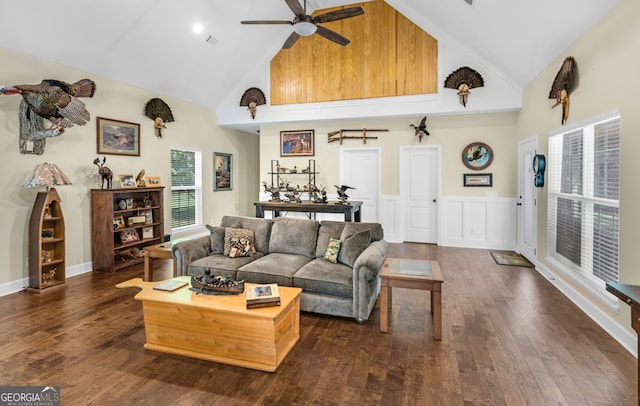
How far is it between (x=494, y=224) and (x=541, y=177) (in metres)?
1.85

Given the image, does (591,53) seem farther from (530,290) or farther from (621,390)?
(621,390)

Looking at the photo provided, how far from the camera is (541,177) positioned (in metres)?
4.61

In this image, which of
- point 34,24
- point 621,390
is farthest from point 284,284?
point 34,24

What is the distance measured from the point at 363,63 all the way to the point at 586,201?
4.58 m

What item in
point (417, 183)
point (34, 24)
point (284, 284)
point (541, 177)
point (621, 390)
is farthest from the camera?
point (417, 183)

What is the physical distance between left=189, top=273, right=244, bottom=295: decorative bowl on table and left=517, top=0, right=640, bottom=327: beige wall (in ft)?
10.3

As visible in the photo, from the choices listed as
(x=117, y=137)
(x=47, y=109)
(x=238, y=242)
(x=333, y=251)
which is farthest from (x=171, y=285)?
(x=117, y=137)

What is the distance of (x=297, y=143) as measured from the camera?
7.39 meters

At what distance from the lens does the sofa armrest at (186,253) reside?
12.1 feet

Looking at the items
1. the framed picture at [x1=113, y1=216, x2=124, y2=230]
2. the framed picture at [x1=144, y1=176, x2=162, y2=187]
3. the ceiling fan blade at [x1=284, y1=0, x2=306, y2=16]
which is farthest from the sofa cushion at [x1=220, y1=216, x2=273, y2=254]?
the ceiling fan blade at [x1=284, y1=0, x2=306, y2=16]

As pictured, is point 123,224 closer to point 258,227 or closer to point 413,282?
point 258,227

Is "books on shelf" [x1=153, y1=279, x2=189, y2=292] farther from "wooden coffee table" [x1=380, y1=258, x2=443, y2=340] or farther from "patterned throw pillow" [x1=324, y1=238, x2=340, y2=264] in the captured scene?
"wooden coffee table" [x1=380, y1=258, x2=443, y2=340]

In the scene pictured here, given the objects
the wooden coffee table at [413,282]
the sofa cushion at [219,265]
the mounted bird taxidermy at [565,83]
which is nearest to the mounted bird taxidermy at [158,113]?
the sofa cushion at [219,265]

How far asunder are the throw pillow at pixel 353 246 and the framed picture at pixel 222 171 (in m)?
4.91
